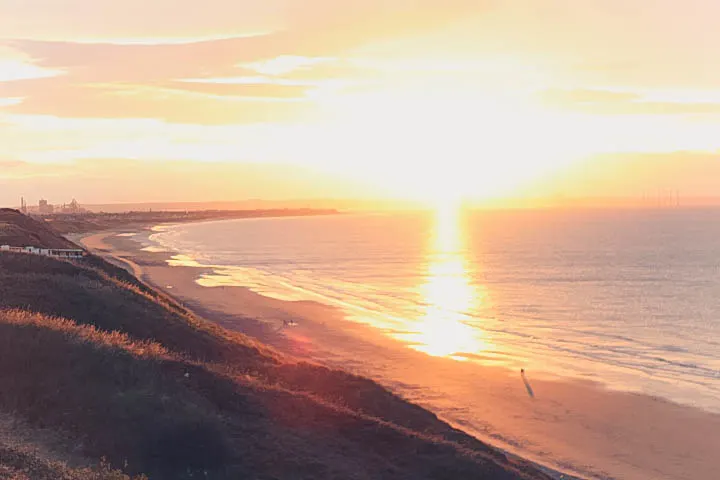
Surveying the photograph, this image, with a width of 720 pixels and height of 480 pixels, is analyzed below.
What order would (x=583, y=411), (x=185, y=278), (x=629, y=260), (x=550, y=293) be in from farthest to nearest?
(x=629, y=260), (x=185, y=278), (x=550, y=293), (x=583, y=411)

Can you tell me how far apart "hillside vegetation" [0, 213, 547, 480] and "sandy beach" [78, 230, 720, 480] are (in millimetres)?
4757

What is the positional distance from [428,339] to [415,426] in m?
26.0

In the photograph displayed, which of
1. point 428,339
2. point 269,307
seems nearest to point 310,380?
Answer: point 428,339

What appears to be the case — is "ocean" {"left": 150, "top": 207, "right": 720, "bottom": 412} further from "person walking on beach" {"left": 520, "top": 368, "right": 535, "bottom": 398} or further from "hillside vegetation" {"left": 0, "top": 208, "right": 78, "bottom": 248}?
"hillside vegetation" {"left": 0, "top": 208, "right": 78, "bottom": 248}

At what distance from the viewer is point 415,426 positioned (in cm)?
2480

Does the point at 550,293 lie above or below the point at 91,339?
below

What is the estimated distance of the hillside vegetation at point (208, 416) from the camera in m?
18.2

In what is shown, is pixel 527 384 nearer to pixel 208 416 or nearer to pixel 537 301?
pixel 208 416

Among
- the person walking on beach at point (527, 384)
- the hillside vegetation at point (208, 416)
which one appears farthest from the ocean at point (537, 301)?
the hillside vegetation at point (208, 416)

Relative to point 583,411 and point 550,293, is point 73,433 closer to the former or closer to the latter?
point 583,411

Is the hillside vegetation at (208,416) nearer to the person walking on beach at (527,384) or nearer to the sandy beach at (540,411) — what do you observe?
the sandy beach at (540,411)

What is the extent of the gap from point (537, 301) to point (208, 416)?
5695 cm

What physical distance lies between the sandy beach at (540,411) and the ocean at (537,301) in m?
2.44

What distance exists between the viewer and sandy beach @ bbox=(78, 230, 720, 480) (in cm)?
2639
